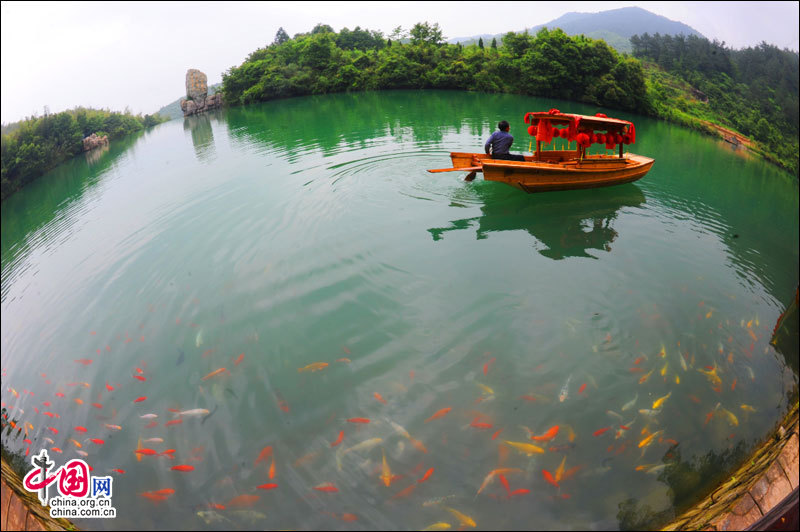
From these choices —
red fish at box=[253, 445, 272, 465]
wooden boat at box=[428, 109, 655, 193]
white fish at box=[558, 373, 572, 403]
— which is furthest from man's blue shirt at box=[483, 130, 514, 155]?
red fish at box=[253, 445, 272, 465]

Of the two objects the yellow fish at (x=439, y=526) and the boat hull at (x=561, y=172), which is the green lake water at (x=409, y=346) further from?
the boat hull at (x=561, y=172)

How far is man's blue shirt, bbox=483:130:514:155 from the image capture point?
920cm

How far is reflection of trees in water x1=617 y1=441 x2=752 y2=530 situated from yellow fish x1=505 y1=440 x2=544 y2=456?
2.51 feet

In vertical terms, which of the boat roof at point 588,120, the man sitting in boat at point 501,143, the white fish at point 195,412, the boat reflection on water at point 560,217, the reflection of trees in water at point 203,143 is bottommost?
the white fish at point 195,412

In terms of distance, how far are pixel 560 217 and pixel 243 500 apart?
803 cm

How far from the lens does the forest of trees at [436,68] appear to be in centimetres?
2447

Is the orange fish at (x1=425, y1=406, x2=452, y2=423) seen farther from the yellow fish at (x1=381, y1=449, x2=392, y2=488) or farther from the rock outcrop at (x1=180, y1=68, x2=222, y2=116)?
the rock outcrop at (x1=180, y1=68, x2=222, y2=116)

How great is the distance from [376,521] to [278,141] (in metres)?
17.1

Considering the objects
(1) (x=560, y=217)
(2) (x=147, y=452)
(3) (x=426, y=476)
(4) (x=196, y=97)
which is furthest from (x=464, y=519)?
(4) (x=196, y=97)

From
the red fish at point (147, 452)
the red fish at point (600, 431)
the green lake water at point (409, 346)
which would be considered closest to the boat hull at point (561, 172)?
the green lake water at point (409, 346)

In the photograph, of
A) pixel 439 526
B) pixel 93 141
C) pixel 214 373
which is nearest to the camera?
pixel 439 526

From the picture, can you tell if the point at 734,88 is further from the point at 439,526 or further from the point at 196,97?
the point at 196,97

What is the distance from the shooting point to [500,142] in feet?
30.3

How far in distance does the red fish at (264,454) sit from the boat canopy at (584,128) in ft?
27.6
